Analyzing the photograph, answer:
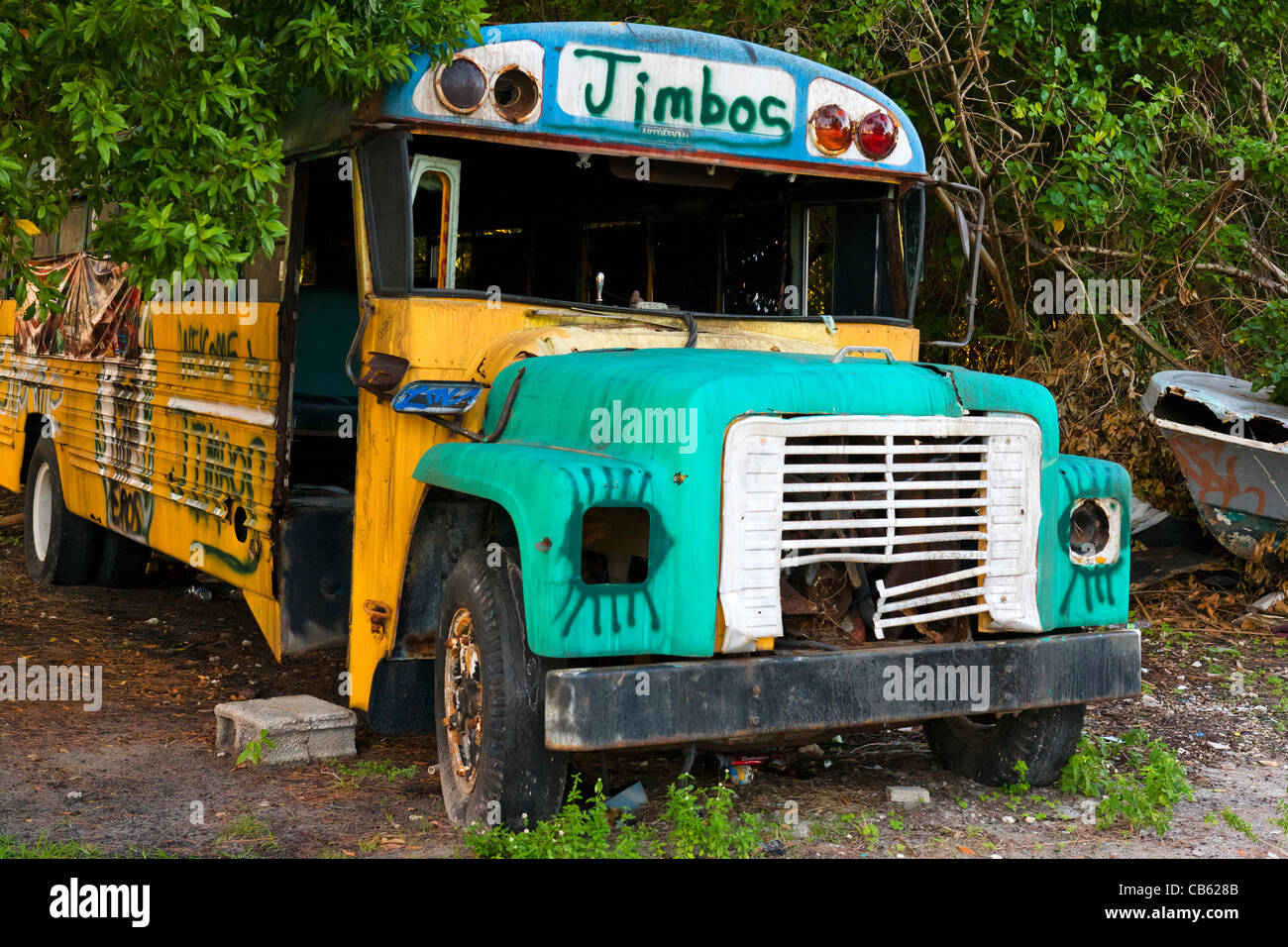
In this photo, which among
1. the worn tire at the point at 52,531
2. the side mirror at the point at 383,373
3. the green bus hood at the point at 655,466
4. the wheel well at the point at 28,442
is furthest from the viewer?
the wheel well at the point at 28,442

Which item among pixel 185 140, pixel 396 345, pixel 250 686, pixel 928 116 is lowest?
pixel 250 686

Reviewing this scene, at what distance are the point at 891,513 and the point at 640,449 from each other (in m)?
0.72

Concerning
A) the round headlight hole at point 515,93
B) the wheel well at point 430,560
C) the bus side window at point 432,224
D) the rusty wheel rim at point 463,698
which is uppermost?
the round headlight hole at point 515,93

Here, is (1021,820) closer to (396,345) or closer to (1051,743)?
(1051,743)

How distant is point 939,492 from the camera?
4121 millimetres

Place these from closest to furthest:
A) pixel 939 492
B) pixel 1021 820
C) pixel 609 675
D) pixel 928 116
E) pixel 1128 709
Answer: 1. pixel 609 675
2. pixel 939 492
3. pixel 1021 820
4. pixel 1128 709
5. pixel 928 116

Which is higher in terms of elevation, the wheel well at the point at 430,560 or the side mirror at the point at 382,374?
the side mirror at the point at 382,374

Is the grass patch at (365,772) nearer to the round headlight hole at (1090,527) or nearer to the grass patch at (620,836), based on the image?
the grass patch at (620,836)

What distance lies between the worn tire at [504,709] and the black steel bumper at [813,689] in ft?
0.81

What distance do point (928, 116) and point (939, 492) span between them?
20.1ft

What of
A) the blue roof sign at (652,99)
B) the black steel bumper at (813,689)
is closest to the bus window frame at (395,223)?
the blue roof sign at (652,99)

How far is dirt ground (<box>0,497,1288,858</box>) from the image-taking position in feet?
14.1

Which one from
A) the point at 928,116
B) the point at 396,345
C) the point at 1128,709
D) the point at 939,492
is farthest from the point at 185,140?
the point at 928,116

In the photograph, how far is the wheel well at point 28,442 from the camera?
9.30 metres
